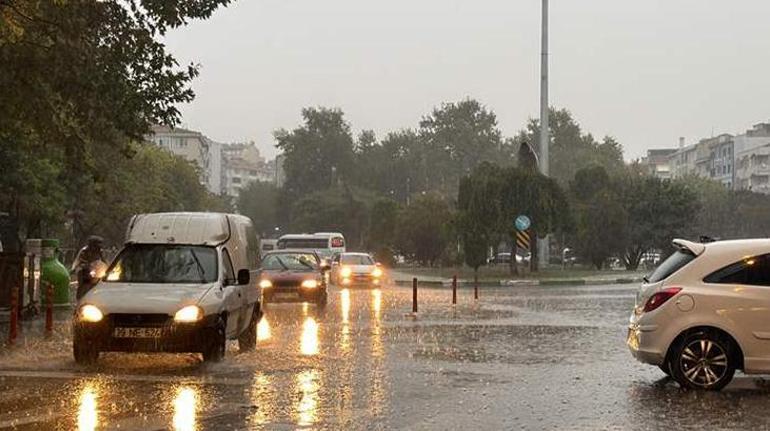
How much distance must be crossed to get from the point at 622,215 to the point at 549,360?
47.8 metres

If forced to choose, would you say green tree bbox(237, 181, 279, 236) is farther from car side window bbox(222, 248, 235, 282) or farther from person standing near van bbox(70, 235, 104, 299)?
car side window bbox(222, 248, 235, 282)

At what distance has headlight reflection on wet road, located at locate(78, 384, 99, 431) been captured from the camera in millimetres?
8602

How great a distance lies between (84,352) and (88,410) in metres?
3.37

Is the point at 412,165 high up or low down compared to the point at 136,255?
up

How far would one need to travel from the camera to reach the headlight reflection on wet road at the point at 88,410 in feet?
28.2

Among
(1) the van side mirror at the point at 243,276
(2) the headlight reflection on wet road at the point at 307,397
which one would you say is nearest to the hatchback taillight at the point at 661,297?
(2) the headlight reflection on wet road at the point at 307,397

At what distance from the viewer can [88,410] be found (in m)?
9.33

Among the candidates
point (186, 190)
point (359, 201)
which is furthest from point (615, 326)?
point (359, 201)

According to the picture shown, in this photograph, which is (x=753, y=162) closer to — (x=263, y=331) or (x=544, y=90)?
(x=544, y=90)

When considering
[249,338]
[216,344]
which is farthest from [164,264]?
[249,338]

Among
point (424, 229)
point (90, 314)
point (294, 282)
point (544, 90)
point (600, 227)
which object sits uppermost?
point (544, 90)

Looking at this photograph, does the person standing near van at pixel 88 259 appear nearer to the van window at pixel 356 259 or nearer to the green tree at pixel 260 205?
the van window at pixel 356 259

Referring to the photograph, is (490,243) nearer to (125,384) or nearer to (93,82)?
(93,82)

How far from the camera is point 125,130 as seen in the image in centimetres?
1980
